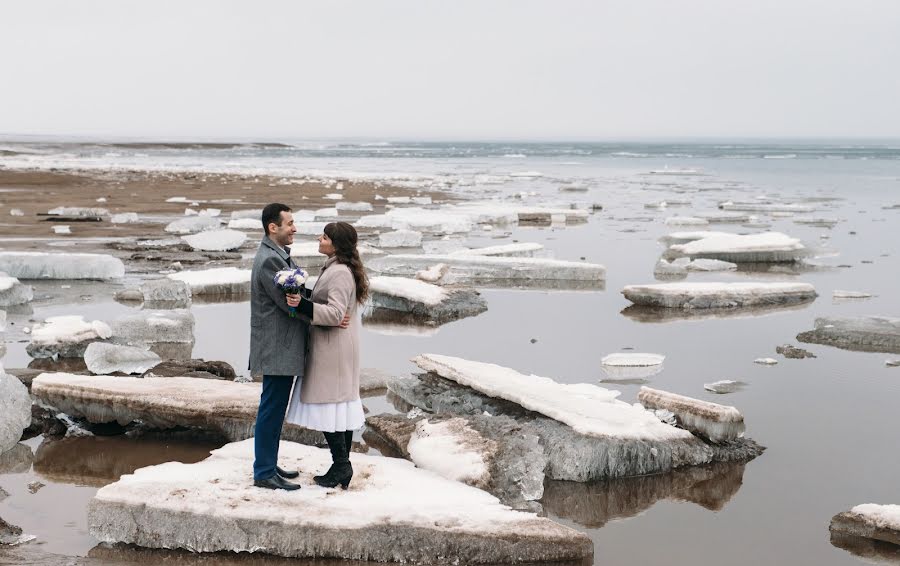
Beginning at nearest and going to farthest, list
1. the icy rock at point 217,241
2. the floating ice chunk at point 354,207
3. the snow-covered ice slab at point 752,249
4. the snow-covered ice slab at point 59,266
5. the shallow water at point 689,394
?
the shallow water at point 689,394 < the snow-covered ice slab at point 59,266 < the snow-covered ice slab at point 752,249 < the icy rock at point 217,241 < the floating ice chunk at point 354,207

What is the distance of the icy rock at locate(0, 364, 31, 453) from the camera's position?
624 cm

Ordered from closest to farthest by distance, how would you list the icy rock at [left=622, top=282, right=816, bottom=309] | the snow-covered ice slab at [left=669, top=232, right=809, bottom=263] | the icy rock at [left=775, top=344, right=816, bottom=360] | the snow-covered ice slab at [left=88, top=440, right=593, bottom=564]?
the snow-covered ice slab at [left=88, top=440, right=593, bottom=564] < the icy rock at [left=775, top=344, right=816, bottom=360] < the icy rock at [left=622, top=282, right=816, bottom=309] < the snow-covered ice slab at [left=669, top=232, right=809, bottom=263]

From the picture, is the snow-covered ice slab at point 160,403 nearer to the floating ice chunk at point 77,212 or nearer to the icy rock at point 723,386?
the icy rock at point 723,386

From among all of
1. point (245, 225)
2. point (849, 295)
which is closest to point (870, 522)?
point (849, 295)

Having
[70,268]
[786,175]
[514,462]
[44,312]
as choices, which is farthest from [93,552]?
[786,175]

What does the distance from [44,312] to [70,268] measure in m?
2.03

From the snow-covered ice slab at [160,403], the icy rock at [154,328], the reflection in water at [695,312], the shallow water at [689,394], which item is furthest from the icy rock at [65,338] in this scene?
the reflection in water at [695,312]

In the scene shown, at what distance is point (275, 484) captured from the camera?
506 cm

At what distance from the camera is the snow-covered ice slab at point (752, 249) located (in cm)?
1539

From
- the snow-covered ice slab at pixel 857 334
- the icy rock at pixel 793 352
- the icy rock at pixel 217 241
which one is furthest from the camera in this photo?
the icy rock at pixel 217 241

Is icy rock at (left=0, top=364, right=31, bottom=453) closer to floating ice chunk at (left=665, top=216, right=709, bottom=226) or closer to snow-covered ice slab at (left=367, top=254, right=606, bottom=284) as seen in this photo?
snow-covered ice slab at (left=367, top=254, right=606, bottom=284)

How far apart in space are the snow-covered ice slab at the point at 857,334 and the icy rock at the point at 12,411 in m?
7.03

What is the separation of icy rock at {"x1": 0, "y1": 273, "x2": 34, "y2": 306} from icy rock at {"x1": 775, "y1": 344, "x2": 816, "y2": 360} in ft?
25.8

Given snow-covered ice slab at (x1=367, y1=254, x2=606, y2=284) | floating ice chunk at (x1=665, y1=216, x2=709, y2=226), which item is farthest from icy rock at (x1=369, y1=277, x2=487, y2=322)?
floating ice chunk at (x1=665, y1=216, x2=709, y2=226)
